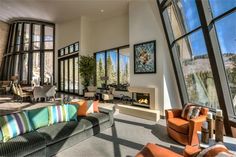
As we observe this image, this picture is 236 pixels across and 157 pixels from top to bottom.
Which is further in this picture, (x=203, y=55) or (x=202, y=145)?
(x=203, y=55)

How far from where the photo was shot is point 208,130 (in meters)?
2.43

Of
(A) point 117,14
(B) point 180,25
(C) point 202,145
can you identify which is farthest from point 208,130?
(A) point 117,14

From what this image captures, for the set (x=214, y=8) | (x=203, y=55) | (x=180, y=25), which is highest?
(x=180, y=25)

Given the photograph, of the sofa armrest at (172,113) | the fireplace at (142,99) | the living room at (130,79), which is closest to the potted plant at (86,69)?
the living room at (130,79)

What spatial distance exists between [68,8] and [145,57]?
5737mm

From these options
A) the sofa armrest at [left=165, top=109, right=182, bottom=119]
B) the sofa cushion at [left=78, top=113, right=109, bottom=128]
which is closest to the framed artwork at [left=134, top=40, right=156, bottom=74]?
the sofa armrest at [left=165, top=109, right=182, bottom=119]

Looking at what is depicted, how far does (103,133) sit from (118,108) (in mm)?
2416

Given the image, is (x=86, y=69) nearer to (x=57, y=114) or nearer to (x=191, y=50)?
(x=57, y=114)

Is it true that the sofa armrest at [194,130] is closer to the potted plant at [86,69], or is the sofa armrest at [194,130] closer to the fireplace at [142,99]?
the fireplace at [142,99]

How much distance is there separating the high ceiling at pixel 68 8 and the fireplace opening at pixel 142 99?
4.43m

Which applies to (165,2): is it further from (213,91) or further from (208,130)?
(208,130)

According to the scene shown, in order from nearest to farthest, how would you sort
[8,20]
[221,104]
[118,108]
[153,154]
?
[153,154] < [221,104] < [118,108] < [8,20]

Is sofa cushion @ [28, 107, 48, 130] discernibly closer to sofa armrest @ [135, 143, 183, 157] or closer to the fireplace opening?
sofa armrest @ [135, 143, 183, 157]

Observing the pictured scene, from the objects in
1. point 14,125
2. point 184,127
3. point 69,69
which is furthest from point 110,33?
point 14,125
